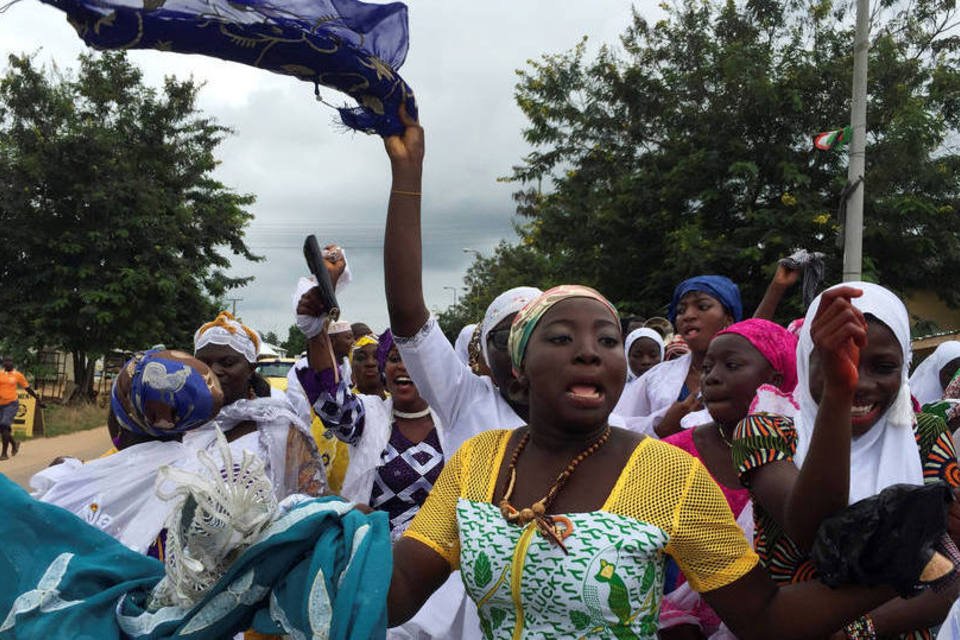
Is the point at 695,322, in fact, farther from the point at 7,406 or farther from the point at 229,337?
the point at 7,406

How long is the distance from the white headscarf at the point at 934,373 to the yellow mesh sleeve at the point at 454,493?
14.3 feet

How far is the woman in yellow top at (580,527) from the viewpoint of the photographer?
1779 mm

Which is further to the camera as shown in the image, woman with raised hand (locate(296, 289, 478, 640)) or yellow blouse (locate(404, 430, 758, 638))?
woman with raised hand (locate(296, 289, 478, 640))

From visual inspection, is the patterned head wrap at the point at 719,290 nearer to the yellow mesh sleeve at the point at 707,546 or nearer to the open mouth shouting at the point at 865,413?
the open mouth shouting at the point at 865,413

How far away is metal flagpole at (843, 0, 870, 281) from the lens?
37.0 feet

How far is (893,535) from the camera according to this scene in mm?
1614

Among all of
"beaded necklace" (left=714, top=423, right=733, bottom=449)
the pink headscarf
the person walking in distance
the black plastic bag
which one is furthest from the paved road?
the black plastic bag

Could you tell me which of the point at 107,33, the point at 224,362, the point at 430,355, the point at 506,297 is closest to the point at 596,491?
the point at 430,355

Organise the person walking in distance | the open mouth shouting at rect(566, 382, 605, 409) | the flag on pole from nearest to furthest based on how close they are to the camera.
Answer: the open mouth shouting at rect(566, 382, 605, 409), the flag on pole, the person walking in distance

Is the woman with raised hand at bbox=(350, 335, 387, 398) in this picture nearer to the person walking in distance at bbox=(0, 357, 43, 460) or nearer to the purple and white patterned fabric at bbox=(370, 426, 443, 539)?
the purple and white patterned fabric at bbox=(370, 426, 443, 539)

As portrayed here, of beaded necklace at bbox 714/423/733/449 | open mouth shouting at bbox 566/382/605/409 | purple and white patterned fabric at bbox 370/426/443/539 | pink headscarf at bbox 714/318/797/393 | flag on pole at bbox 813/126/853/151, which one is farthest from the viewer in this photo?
flag on pole at bbox 813/126/853/151

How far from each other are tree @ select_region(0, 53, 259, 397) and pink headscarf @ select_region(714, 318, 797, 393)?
919 inches

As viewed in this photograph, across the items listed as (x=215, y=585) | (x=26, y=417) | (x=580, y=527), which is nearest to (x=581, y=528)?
(x=580, y=527)

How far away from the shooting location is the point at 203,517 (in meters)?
1.65
